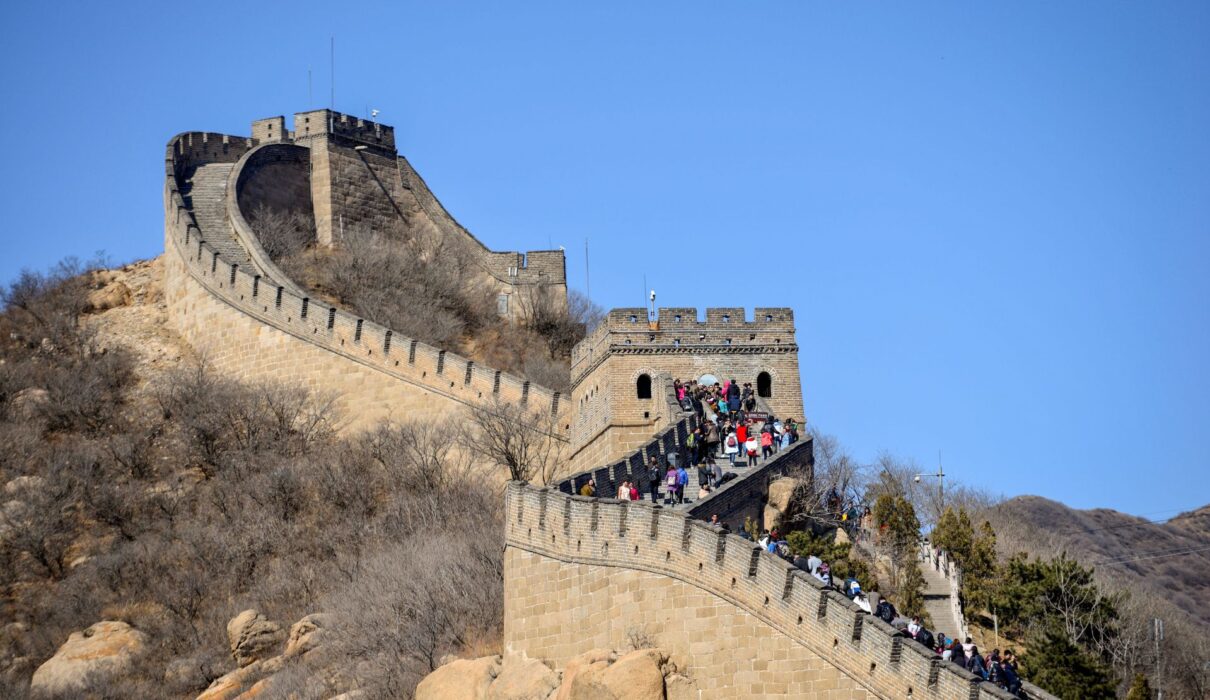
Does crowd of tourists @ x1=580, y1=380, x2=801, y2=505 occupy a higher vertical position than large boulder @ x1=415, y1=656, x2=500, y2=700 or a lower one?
higher

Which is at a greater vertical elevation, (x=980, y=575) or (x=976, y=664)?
(x=980, y=575)

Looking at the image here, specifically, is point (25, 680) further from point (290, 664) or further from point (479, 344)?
point (479, 344)

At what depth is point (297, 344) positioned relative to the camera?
2125 inches

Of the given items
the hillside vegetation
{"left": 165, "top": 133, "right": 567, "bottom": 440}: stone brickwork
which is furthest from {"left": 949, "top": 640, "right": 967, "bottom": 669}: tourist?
{"left": 165, "top": 133, "right": 567, "bottom": 440}: stone brickwork

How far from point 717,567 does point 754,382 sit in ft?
45.2

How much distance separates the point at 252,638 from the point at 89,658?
11.4 feet

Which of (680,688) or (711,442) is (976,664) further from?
(711,442)

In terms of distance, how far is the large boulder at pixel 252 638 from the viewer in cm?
4284

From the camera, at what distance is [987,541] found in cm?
4256

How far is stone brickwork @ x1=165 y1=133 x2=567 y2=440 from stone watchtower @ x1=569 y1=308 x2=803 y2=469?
87.1 inches

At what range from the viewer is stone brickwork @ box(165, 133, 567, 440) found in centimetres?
5019

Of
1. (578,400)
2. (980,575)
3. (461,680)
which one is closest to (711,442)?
(980,575)

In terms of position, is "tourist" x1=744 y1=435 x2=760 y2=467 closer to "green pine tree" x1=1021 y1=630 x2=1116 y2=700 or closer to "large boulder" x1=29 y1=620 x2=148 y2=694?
"green pine tree" x1=1021 y1=630 x2=1116 y2=700

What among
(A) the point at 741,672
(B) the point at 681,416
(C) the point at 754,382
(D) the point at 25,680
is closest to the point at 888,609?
(A) the point at 741,672
